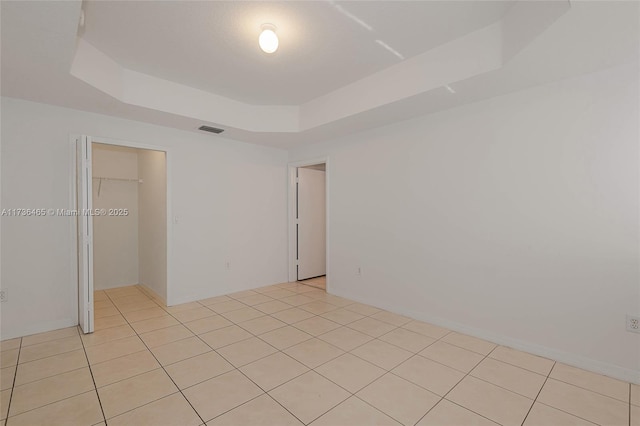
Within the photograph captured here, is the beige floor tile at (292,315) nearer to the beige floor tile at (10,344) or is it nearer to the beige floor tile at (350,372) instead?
the beige floor tile at (350,372)

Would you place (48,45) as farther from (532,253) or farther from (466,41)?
(532,253)

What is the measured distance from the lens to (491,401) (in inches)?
78.8

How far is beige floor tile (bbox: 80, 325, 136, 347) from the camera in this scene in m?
2.90

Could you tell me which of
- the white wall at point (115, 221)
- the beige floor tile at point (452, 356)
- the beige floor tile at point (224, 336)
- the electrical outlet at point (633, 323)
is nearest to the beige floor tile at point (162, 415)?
the beige floor tile at point (224, 336)

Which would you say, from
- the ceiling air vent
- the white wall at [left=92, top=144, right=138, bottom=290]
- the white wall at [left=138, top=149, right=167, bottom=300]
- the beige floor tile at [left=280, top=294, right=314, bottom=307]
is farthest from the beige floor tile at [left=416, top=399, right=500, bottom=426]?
the white wall at [left=92, top=144, right=138, bottom=290]

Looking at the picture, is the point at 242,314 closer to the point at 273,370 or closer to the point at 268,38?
the point at 273,370

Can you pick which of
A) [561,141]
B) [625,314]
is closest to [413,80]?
[561,141]

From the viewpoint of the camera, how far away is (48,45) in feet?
6.76

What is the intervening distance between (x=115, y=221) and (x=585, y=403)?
6.08 meters

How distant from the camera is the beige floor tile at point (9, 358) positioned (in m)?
2.45

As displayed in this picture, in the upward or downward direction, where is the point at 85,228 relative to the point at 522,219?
downward

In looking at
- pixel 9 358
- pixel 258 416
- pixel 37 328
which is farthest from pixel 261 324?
pixel 37 328

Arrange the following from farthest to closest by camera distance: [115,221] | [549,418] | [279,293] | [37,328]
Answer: [115,221] < [279,293] < [37,328] < [549,418]

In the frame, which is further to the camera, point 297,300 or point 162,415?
point 297,300
